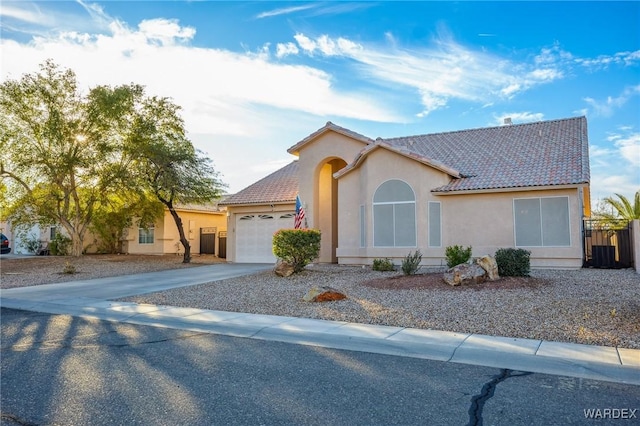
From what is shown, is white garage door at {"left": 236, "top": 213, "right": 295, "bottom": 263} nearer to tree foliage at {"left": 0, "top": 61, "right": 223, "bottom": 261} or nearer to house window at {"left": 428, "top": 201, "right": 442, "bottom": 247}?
tree foliage at {"left": 0, "top": 61, "right": 223, "bottom": 261}

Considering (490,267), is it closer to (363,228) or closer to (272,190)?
(363,228)

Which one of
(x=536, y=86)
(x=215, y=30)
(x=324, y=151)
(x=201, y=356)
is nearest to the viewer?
(x=201, y=356)

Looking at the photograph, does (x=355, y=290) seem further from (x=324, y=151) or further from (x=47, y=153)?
(x=47, y=153)

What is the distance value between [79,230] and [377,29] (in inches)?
760

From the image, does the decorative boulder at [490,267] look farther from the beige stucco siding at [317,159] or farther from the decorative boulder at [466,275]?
the beige stucco siding at [317,159]

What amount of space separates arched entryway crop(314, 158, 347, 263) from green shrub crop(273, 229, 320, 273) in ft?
16.2

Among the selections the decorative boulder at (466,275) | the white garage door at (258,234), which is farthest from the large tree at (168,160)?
the decorative boulder at (466,275)

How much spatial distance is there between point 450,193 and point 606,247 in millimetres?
5785

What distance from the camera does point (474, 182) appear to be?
17.3 meters

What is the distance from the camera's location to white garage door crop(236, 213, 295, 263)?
894 inches

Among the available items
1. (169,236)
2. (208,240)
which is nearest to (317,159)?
(208,240)

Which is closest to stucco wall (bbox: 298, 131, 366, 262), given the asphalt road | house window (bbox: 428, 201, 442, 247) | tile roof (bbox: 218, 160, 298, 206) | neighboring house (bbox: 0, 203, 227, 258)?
tile roof (bbox: 218, 160, 298, 206)

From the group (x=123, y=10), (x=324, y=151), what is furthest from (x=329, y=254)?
(x=123, y=10)

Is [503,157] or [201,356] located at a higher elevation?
[503,157]
